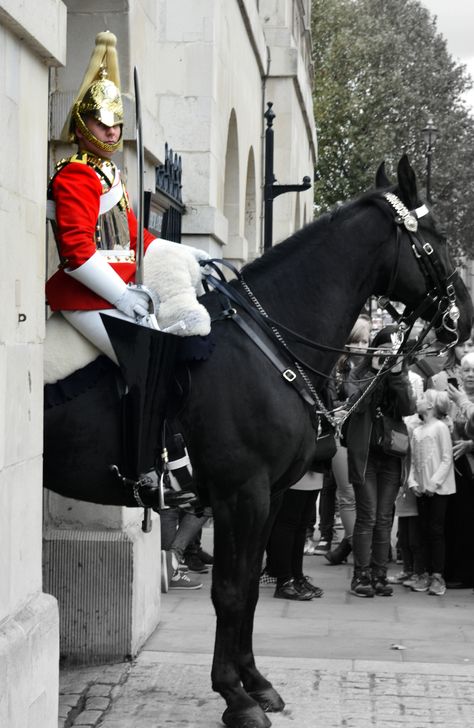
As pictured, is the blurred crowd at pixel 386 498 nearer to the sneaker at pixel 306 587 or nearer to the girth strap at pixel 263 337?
the sneaker at pixel 306 587

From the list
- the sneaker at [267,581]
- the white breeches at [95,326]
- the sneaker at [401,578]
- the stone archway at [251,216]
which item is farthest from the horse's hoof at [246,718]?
the stone archway at [251,216]

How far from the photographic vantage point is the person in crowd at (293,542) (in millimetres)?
8836

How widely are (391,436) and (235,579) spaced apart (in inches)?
149

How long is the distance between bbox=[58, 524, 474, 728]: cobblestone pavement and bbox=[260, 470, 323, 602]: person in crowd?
0.67 feet

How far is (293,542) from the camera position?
348 inches

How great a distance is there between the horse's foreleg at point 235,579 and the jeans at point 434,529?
4055mm

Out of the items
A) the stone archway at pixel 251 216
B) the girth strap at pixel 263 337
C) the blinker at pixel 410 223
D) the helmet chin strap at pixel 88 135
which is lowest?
the girth strap at pixel 263 337

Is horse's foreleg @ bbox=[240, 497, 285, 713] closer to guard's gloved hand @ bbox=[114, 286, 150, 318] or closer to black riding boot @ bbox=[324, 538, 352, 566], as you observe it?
guard's gloved hand @ bbox=[114, 286, 150, 318]

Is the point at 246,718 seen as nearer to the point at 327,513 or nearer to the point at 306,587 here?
the point at 306,587

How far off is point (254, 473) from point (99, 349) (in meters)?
0.90

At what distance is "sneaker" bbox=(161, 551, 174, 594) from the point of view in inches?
338

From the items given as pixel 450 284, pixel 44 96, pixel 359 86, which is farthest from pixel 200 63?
pixel 359 86

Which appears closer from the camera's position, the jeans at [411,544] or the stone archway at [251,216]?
the jeans at [411,544]

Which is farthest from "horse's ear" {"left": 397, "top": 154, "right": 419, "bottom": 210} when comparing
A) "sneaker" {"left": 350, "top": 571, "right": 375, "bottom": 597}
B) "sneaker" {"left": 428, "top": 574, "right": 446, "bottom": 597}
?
"sneaker" {"left": 428, "top": 574, "right": 446, "bottom": 597}
